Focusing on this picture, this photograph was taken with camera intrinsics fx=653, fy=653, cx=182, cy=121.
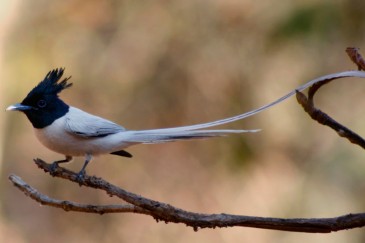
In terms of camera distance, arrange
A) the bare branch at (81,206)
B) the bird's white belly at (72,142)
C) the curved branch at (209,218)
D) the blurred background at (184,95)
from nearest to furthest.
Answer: the curved branch at (209,218), the bare branch at (81,206), the bird's white belly at (72,142), the blurred background at (184,95)

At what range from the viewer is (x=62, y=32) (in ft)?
23.4

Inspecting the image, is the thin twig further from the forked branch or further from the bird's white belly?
the bird's white belly

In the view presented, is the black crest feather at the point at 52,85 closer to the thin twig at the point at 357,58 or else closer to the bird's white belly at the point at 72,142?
the bird's white belly at the point at 72,142

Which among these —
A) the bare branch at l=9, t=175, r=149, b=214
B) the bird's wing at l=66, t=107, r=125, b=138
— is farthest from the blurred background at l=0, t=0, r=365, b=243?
the bare branch at l=9, t=175, r=149, b=214

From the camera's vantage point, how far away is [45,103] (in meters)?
2.08

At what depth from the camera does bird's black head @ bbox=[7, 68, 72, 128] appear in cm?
203

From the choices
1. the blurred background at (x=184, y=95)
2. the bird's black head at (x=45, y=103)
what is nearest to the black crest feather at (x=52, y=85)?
the bird's black head at (x=45, y=103)

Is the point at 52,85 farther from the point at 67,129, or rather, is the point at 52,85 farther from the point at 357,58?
the point at 357,58

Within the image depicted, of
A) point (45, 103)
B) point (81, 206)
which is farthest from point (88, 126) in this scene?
point (81, 206)

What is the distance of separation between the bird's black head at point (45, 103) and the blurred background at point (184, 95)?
3.83 m

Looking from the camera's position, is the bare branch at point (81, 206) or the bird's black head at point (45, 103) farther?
the bird's black head at point (45, 103)

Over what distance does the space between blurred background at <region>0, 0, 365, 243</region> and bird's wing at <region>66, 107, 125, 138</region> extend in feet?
12.3

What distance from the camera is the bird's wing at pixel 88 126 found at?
2000mm

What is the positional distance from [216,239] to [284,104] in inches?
56.9
